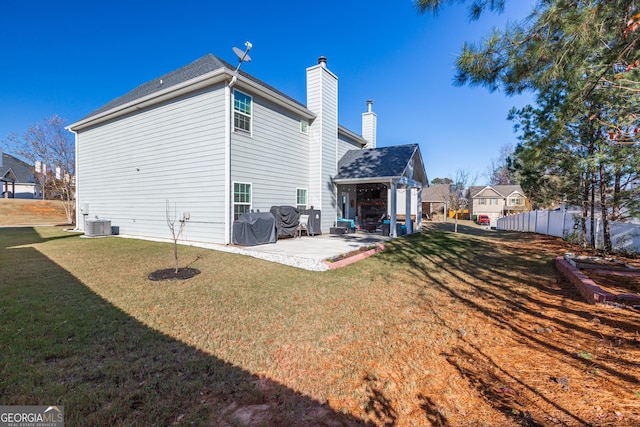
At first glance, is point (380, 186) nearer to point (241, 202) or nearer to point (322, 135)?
point (322, 135)

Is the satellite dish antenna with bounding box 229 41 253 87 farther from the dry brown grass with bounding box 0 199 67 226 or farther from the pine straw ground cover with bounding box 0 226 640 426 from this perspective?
the dry brown grass with bounding box 0 199 67 226

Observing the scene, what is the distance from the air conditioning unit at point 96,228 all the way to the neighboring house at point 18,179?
30226 millimetres

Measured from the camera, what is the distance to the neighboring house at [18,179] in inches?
1223

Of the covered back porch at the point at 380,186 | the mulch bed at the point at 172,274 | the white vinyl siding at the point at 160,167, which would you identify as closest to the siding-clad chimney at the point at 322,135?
the covered back porch at the point at 380,186

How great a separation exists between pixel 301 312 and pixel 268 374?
4.99 ft

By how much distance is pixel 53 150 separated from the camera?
818 inches

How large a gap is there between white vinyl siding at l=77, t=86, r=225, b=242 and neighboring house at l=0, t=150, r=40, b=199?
89.7 ft

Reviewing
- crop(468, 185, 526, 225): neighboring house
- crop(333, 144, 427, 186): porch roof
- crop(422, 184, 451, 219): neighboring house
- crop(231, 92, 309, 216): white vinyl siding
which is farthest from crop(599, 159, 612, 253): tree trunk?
crop(468, 185, 526, 225): neighboring house

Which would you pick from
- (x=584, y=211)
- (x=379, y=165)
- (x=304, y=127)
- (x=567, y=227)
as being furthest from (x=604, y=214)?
(x=304, y=127)

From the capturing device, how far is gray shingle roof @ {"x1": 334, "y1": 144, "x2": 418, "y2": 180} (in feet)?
43.1

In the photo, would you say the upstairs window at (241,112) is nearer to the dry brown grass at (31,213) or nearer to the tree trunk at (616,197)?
the tree trunk at (616,197)

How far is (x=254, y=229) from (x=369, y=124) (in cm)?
1337

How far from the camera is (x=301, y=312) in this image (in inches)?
160

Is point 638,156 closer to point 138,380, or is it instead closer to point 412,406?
point 412,406
